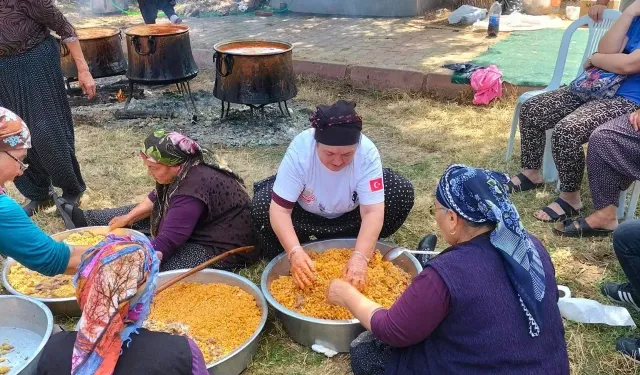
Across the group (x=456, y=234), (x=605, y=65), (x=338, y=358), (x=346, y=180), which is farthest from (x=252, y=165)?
(x=456, y=234)

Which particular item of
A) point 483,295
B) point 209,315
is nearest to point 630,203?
point 483,295

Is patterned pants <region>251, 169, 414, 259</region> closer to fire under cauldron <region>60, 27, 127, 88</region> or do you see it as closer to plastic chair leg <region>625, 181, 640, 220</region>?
plastic chair leg <region>625, 181, 640, 220</region>

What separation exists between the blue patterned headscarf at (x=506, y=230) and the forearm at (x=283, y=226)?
1210 mm

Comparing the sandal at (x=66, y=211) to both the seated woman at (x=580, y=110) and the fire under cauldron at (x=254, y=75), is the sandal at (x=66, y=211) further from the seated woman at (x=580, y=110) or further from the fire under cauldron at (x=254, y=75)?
the seated woman at (x=580, y=110)

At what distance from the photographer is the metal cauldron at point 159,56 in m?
5.46

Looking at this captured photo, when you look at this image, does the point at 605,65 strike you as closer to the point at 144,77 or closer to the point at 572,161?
the point at 572,161

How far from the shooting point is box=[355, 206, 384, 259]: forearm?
8.97 ft

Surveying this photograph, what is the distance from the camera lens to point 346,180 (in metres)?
2.84

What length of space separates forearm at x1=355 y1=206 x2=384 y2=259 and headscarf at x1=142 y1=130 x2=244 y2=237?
921 millimetres

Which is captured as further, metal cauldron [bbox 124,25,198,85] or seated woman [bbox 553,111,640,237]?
metal cauldron [bbox 124,25,198,85]

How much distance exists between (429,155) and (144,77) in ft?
10.0

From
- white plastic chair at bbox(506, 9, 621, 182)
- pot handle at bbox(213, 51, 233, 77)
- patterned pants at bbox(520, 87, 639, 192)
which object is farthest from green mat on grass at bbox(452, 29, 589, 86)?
pot handle at bbox(213, 51, 233, 77)

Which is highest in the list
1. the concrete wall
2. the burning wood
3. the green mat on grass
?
the concrete wall

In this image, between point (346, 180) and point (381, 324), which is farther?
point (346, 180)
